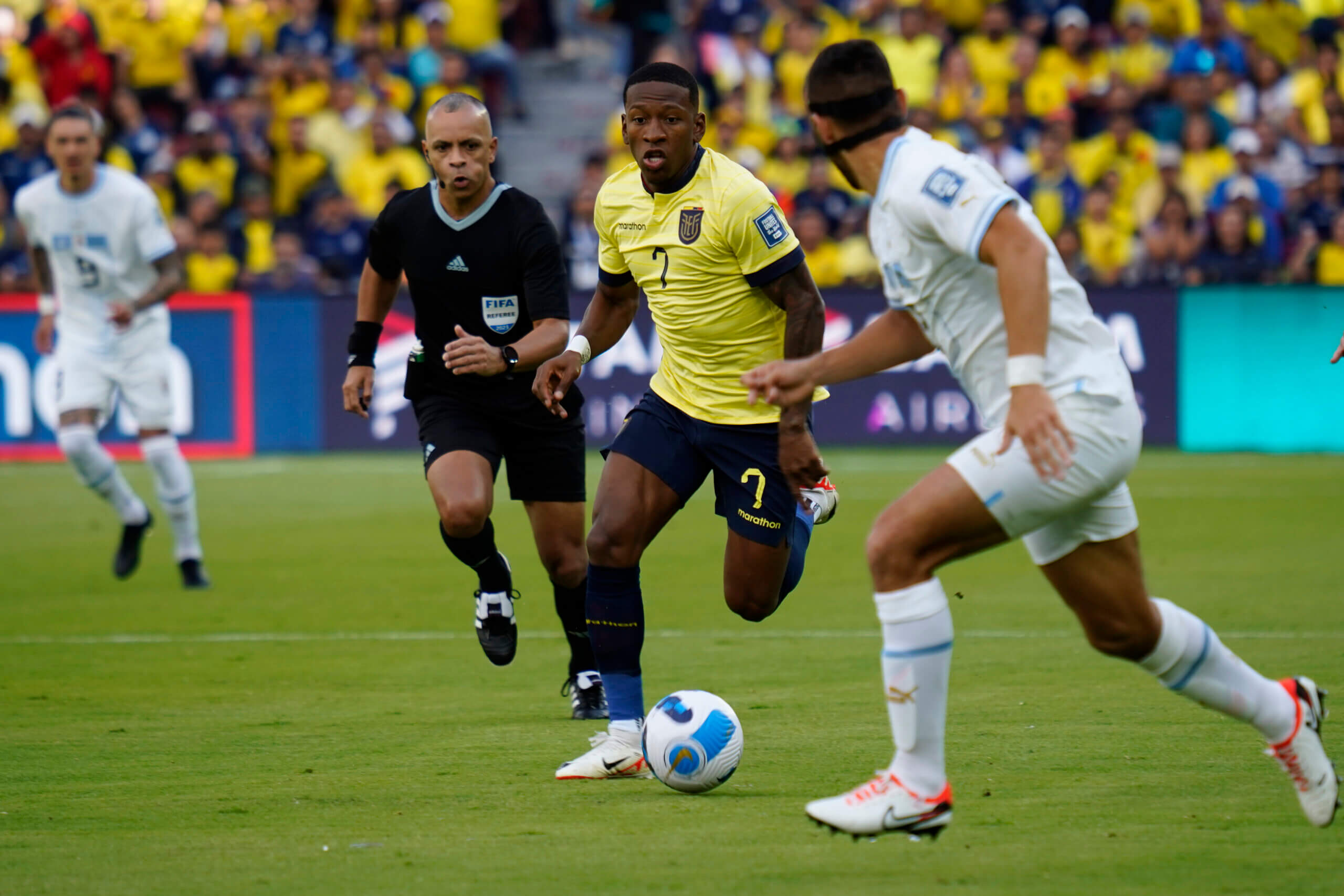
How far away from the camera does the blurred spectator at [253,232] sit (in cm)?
2059

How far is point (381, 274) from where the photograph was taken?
24.5ft

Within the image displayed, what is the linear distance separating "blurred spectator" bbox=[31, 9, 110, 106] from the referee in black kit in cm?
1645

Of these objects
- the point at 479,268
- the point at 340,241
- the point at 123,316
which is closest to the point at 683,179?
the point at 479,268

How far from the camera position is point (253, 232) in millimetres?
20625

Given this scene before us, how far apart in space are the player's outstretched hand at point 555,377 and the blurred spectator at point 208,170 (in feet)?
51.2

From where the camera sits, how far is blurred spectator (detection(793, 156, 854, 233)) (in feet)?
63.7

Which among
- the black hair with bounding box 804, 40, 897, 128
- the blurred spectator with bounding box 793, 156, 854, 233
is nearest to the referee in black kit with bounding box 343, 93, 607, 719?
the black hair with bounding box 804, 40, 897, 128

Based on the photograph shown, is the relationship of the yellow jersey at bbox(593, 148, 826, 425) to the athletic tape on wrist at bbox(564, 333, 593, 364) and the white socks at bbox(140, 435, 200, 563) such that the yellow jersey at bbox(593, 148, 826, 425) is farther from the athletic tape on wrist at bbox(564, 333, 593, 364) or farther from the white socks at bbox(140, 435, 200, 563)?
the white socks at bbox(140, 435, 200, 563)

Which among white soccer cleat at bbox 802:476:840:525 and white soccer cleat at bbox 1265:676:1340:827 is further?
white soccer cleat at bbox 802:476:840:525

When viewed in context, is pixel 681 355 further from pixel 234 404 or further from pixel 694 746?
pixel 234 404

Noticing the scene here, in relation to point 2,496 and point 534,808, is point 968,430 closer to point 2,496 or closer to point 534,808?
point 2,496

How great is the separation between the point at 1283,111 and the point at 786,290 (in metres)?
16.1

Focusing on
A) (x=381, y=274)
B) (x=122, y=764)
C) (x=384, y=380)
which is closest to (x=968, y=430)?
(x=384, y=380)

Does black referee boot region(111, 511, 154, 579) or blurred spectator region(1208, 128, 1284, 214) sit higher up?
blurred spectator region(1208, 128, 1284, 214)
